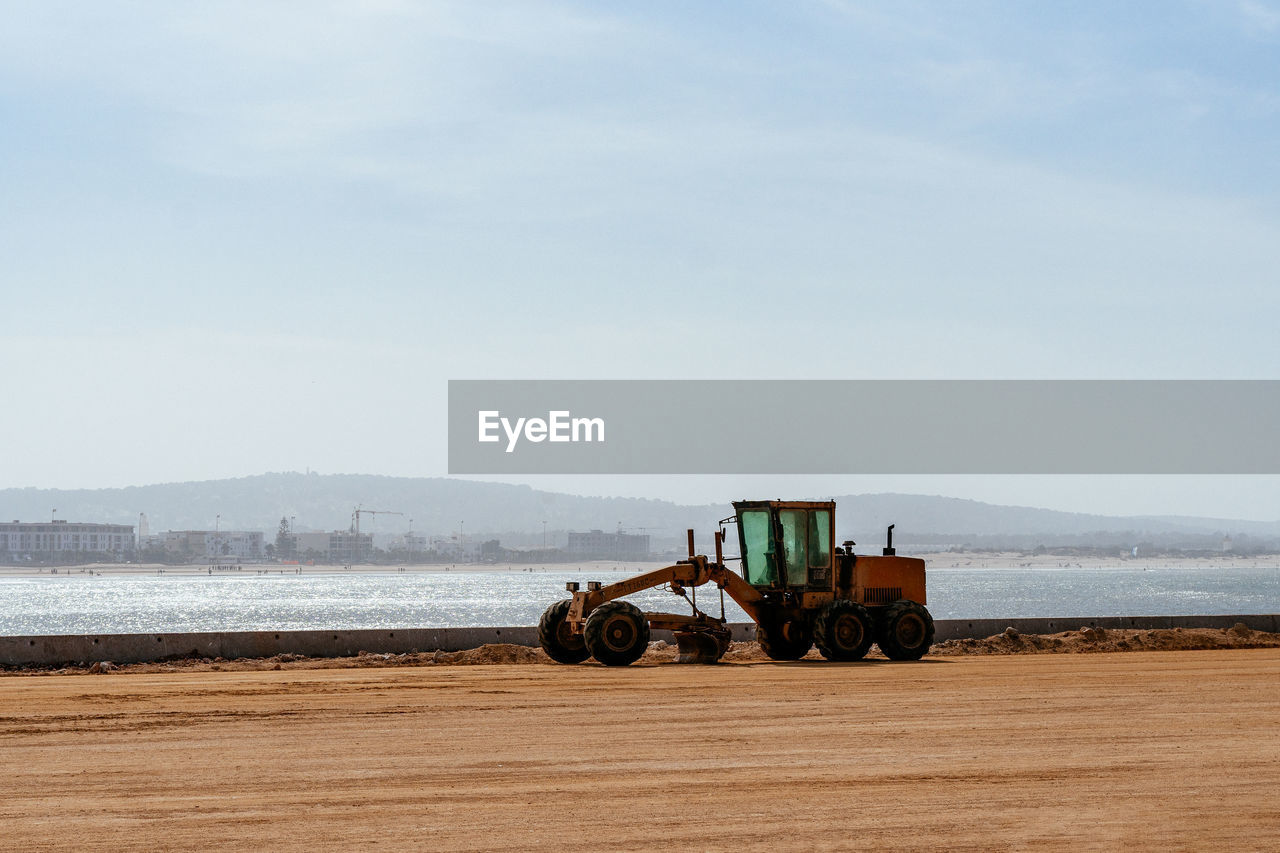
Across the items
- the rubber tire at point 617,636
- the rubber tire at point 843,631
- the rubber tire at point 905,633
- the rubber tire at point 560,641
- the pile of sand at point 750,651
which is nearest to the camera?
the rubber tire at point 617,636

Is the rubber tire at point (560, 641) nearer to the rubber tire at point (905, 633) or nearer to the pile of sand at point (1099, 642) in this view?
the rubber tire at point (905, 633)

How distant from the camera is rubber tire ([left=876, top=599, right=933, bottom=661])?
23578 millimetres

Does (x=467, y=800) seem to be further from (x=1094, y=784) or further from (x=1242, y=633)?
(x=1242, y=633)

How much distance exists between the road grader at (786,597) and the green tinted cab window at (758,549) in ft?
0.05

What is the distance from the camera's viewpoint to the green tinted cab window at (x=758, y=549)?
23.4 m

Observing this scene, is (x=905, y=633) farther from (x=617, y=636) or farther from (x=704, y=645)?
(x=617, y=636)

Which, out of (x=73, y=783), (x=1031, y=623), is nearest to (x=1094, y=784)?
(x=73, y=783)

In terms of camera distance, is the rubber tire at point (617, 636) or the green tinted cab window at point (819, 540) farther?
the green tinted cab window at point (819, 540)

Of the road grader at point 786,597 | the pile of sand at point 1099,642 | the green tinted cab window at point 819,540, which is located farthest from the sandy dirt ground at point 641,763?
the pile of sand at point 1099,642

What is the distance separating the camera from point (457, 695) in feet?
58.9

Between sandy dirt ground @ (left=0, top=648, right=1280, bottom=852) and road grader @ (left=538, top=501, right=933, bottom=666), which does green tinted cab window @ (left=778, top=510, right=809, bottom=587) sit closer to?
road grader @ (left=538, top=501, right=933, bottom=666)

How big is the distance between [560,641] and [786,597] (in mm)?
3807

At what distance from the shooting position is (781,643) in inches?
939

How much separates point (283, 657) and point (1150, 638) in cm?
1611
